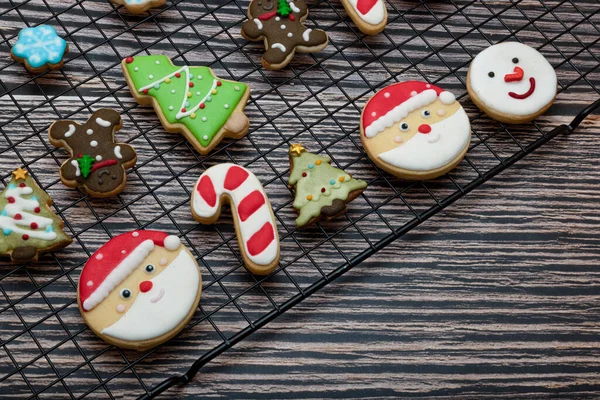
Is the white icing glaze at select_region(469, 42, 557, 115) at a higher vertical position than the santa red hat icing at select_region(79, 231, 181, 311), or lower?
higher

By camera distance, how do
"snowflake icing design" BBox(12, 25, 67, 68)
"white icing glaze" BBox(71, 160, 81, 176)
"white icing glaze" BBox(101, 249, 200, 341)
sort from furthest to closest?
"snowflake icing design" BBox(12, 25, 67, 68), "white icing glaze" BBox(71, 160, 81, 176), "white icing glaze" BBox(101, 249, 200, 341)

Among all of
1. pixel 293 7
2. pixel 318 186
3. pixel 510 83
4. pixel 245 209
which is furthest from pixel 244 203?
pixel 510 83

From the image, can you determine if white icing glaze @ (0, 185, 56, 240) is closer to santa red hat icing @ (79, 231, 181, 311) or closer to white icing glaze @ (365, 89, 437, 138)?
santa red hat icing @ (79, 231, 181, 311)

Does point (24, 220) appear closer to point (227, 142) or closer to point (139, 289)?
point (139, 289)

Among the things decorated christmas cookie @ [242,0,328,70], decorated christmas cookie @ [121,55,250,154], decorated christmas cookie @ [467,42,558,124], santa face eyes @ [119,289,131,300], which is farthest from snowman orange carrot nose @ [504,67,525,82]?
santa face eyes @ [119,289,131,300]

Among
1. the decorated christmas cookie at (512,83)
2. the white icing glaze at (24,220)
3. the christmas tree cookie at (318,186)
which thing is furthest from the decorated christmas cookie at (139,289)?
the decorated christmas cookie at (512,83)

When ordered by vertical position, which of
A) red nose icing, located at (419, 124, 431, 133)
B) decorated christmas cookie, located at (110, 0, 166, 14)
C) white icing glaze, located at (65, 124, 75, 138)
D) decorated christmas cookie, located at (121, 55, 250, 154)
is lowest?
white icing glaze, located at (65, 124, 75, 138)
